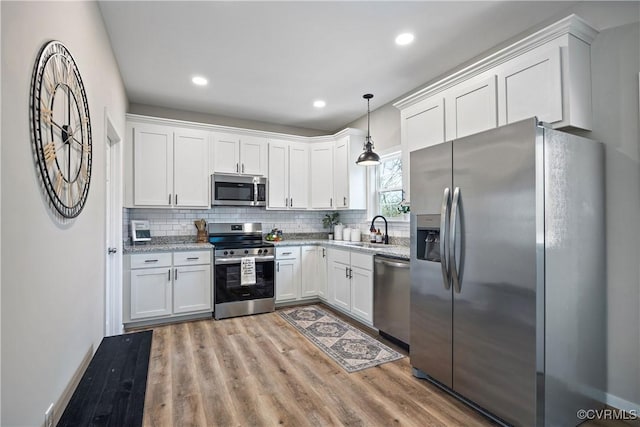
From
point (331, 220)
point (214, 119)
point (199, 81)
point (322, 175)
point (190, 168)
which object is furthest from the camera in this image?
point (331, 220)

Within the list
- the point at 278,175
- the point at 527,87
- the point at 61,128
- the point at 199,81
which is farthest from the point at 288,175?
the point at 61,128

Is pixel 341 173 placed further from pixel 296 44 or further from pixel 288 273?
pixel 296 44

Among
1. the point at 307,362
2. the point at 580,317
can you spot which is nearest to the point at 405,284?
the point at 307,362

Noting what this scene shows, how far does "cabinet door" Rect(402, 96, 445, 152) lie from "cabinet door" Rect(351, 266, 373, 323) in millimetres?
1475

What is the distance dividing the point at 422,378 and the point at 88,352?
2330mm

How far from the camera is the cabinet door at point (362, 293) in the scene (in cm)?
355

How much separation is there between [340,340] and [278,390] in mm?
1069

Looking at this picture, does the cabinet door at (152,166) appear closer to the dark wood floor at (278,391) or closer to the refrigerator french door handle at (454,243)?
the dark wood floor at (278,391)

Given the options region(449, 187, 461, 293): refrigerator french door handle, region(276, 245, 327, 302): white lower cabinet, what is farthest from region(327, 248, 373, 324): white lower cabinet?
region(449, 187, 461, 293): refrigerator french door handle

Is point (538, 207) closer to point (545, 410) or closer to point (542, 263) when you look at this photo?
point (542, 263)

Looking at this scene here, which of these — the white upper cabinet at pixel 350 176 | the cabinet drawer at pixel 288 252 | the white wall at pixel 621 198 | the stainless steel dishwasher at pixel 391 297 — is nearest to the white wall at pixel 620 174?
the white wall at pixel 621 198

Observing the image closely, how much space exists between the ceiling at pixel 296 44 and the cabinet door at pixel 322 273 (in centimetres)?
208

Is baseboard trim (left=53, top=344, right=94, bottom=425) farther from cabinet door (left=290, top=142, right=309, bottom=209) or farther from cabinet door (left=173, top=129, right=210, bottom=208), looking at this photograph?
cabinet door (left=290, top=142, right=309, bottom=209)

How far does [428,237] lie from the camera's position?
8.25 feet
